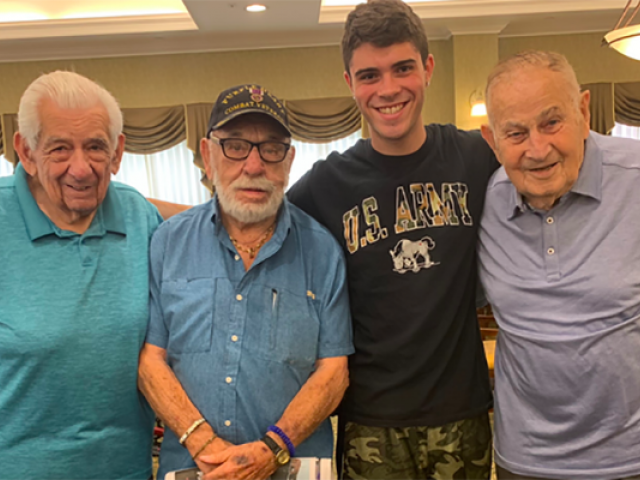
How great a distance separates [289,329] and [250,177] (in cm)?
45

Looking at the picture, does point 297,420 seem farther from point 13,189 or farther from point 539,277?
point 13,189

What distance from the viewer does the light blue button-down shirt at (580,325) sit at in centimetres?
139

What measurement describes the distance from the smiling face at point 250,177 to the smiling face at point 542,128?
25.2 inches

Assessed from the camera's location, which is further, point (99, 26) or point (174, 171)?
point (174, 171)

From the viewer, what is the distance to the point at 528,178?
1453 millimetres

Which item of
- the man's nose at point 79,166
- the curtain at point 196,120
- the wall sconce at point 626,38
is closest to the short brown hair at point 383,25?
the man's nose at point 79,166

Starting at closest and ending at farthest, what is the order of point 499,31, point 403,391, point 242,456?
point 242,456 → point 403,391 → point 499,31

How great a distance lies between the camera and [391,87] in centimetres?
168

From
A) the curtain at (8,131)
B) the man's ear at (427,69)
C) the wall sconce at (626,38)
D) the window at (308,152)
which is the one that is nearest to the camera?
the man's ear at (427,69)

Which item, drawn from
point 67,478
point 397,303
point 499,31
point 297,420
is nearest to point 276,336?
point 297,420

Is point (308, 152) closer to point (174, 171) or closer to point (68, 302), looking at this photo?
point (174, 171)

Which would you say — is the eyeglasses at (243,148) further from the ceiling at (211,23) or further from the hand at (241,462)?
the ceiling at (211,23)

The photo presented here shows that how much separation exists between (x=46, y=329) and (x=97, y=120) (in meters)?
0.58

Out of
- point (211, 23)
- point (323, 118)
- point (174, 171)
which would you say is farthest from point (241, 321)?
point (174, 171)
